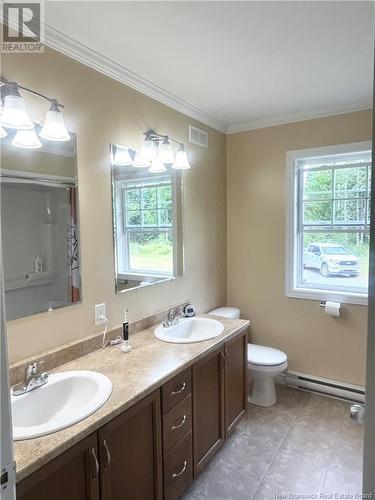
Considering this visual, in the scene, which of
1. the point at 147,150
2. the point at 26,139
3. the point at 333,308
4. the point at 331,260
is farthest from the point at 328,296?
the point at 26,139

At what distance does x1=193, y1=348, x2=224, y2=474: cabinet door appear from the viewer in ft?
6.07

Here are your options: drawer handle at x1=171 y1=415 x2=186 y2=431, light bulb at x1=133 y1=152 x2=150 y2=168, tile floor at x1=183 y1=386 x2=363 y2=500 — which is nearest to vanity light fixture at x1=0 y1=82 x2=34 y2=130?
light bulb at x1=133 y1=152 x2=150 y2=168

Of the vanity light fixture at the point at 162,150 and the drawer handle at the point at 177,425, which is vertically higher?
the vanity light fixture at the point at 162,150

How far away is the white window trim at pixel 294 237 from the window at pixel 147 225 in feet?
3.81

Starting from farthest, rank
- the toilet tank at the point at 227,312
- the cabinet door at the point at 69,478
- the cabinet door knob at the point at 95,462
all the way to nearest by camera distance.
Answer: the toilet tank at the point at 227,312
the cabinet door knob at the point at 95,462
the cabinet door at the point at 69,478

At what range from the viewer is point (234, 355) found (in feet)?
7.40

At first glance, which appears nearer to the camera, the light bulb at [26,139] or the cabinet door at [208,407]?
the light bulb at [26,139]

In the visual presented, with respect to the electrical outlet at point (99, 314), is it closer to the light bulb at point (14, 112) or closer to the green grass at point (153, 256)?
the green grass at point (153, 256)

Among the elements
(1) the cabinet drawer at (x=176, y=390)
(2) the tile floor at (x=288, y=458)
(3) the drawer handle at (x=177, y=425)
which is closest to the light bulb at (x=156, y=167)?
(1) the cabinet drawer at (x=176, y=390)

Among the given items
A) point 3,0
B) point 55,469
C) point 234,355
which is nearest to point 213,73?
point 3,0

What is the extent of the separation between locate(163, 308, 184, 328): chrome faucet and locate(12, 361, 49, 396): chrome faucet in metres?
0.94

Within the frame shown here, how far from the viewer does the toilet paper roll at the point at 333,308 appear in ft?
9.05

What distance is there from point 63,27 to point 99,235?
1.08 meters

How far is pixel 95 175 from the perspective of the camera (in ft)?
6.25
